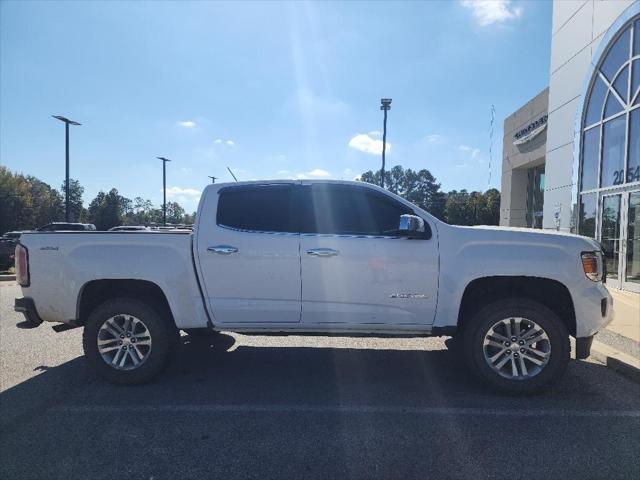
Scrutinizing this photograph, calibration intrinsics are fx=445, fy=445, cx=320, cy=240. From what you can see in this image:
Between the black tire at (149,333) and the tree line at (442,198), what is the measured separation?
2916cm

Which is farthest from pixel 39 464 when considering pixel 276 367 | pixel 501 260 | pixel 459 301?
pixel 501 260

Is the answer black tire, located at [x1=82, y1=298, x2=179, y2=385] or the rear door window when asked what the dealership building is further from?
black tire, located at [x1=82, y1=298, x2=179, y2=385]

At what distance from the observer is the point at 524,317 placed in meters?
4.23

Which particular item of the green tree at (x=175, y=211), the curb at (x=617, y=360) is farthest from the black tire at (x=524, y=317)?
the green tree at (x=175, y=211)

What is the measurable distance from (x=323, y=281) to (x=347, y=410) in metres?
1.20

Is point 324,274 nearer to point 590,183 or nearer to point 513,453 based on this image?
point 513,453

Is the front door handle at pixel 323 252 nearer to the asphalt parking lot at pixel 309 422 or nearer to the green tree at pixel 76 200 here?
the asphalt parking lot at pixel 309 422

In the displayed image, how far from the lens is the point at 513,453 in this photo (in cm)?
314

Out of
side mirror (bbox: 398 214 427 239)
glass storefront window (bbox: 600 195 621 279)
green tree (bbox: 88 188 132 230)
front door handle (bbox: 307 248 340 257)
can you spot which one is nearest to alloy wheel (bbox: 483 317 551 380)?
side mirror (bbox: 398 214 427 239)

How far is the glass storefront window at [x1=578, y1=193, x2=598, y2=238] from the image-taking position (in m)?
13.0

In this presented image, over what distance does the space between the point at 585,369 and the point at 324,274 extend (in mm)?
3342

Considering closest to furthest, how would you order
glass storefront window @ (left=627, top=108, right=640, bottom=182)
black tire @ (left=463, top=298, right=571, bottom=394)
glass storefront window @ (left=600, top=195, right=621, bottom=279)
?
black tire @ (left=463, top=298, right=571, bottom=394) → glass storefront window @ (left=627, top=108, right=640, bottom=182) → glass storefront window @ (left=600, top=195, right=621, bottom=279)

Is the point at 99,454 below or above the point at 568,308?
below

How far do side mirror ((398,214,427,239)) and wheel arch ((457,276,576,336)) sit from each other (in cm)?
70
